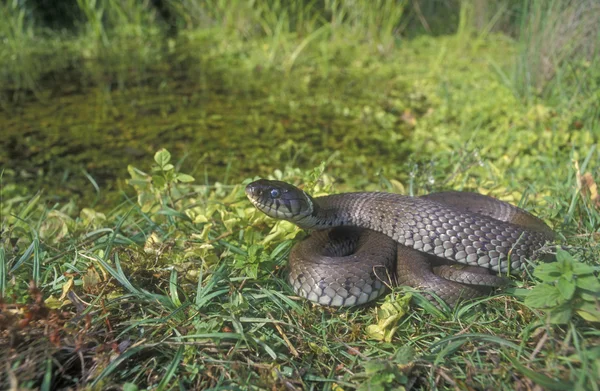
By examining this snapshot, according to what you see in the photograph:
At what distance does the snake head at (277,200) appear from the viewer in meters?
3.26

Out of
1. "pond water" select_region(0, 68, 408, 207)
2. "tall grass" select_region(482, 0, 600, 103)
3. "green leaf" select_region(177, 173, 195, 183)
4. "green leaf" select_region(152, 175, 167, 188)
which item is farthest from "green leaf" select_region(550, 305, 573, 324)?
"tall grass" select_region(482, 0, 600, 103)

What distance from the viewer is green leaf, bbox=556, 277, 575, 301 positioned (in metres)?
2.31

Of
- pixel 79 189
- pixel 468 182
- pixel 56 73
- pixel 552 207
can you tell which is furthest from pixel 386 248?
pixel 56 73

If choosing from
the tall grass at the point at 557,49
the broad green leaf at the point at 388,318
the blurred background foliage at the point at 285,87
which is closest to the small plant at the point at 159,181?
the blurred background foliage at the point at 285,87

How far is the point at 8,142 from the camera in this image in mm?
6160

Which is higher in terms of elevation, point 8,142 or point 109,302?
point 109,302

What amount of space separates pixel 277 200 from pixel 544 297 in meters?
1.65

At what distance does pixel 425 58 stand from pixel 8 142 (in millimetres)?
7109

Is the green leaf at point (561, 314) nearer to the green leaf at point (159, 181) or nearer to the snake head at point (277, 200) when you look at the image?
the snake head at point (277, 200)

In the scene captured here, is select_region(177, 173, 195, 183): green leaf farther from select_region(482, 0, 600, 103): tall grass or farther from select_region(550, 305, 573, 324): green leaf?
select_region(482, 0, 600, 103): tall grass

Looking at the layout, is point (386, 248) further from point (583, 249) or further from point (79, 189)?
point (79, 189)

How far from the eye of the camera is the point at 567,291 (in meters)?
2.32

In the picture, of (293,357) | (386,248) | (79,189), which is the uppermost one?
(386,248)

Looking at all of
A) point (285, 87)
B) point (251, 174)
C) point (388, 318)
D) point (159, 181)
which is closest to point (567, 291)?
point (388, 318)
